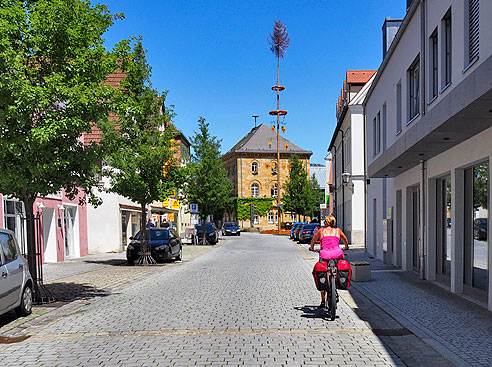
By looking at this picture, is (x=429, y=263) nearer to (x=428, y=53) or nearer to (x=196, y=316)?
(x=428, y=53)

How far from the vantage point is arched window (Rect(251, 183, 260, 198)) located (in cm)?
8894

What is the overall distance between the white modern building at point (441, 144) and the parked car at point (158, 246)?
341 inches

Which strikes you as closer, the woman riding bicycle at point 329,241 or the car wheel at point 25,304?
the woman riding bicycle at point 329,241

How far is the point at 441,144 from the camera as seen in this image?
11.5m

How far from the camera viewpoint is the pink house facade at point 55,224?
784 inches

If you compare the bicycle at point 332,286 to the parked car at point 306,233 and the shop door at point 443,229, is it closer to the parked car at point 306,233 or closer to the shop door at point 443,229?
the shop door at point 443,229

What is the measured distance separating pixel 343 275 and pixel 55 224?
18.1 metres

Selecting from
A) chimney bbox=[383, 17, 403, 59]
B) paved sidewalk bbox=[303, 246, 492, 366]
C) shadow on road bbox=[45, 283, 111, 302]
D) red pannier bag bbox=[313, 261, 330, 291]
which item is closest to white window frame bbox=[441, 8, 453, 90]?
paved sidewalk bbox=[303, 246, 492, 366]

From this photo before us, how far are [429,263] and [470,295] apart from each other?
320cm

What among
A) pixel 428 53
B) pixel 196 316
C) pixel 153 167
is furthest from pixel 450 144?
pixel 153 167

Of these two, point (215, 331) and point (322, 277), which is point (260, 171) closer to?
point (322, 277)

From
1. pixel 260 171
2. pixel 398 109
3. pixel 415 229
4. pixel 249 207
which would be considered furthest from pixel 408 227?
pixel 260 171

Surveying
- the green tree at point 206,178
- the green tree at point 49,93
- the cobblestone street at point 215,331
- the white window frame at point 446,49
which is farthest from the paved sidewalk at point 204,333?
the green tree at point 206,178

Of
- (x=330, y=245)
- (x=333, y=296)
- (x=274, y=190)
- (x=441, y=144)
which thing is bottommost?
(x=333, y=296)
